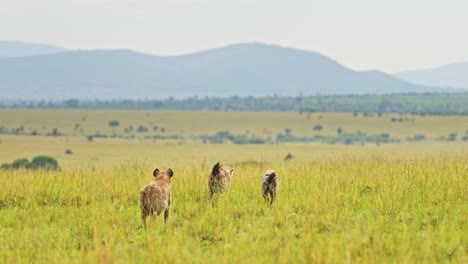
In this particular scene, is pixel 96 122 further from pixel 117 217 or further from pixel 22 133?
pixel 117 217

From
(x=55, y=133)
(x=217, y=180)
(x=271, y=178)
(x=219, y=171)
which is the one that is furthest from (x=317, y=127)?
(x=271, y=178)

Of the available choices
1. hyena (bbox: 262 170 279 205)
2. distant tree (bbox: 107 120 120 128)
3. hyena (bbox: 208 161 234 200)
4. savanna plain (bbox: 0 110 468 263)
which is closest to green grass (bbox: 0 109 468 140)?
distant tree (bbox: 107 120 120 128)

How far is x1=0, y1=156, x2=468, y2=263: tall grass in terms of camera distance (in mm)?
8984

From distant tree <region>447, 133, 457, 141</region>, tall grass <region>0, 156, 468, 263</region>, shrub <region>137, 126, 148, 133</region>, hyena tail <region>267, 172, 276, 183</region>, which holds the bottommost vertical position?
shrub <region>137, 126, 148, 133</region>

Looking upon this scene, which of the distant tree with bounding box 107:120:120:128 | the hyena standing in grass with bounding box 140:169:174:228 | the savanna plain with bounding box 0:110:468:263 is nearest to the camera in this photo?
the savanna plain with bounding box 0:110:468:263

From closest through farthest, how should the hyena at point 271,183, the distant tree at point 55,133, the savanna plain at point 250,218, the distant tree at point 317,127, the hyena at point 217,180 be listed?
the savanna plain at point 250,218
the hyena at point 271,183
the hyena at point 217,180
the distant tree at point 55,133
the distant tree at point 317,127

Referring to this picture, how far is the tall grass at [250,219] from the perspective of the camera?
29.5 feet

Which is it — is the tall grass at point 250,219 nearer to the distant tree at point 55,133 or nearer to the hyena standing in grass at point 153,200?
the hyena standing in grass at point 153,200

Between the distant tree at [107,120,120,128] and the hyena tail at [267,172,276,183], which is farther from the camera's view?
the distant tree at [107,120,120,128]

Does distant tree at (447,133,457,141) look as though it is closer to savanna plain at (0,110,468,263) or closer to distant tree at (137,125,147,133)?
distant tree at (137,125,147,133)

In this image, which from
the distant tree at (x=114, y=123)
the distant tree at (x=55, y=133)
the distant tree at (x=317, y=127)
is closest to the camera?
the distant tree at (x=55, y=133)

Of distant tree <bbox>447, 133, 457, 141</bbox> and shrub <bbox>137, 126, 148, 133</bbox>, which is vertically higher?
distant tree <bbox>447, 133, 457, 141</bbox>

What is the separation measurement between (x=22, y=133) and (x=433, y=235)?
113 m

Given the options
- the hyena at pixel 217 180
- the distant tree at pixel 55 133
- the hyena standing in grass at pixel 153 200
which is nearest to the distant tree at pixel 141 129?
the distant tree at pixel 55 133
